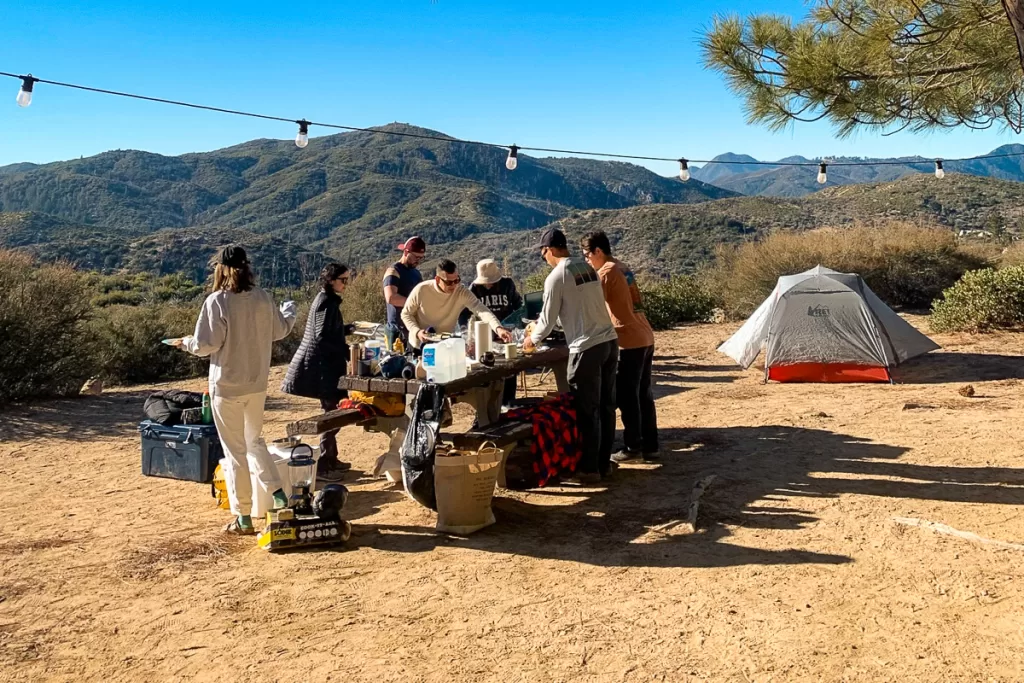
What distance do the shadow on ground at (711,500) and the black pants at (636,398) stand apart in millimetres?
226

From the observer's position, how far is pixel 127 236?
42062mm

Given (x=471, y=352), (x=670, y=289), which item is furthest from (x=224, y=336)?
(x=670, y=289)

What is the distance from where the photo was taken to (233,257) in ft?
14.2

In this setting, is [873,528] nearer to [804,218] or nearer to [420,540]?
[420,540]

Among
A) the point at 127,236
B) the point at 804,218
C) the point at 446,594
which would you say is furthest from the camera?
the point at 127,236

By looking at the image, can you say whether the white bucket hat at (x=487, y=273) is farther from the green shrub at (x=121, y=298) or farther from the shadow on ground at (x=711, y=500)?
the green shrub at (x=121, y=298)

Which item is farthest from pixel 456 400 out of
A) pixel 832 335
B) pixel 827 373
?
pixel 832 335

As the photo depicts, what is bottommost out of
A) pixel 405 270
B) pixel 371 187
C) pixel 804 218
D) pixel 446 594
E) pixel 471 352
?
pixel 446 594

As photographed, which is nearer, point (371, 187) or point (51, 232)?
point (51, 232)

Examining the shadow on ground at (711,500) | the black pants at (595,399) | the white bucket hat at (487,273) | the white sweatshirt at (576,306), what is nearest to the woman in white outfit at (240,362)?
the shadow on ground at (711,500)

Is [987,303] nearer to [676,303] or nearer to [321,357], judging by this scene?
[676,303]

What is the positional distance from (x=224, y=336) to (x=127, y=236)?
138ft

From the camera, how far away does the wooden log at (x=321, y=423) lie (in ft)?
16.2

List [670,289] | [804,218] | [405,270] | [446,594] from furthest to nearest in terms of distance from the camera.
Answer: [804,218]
[670,289]
[405,270]
[446,594]
